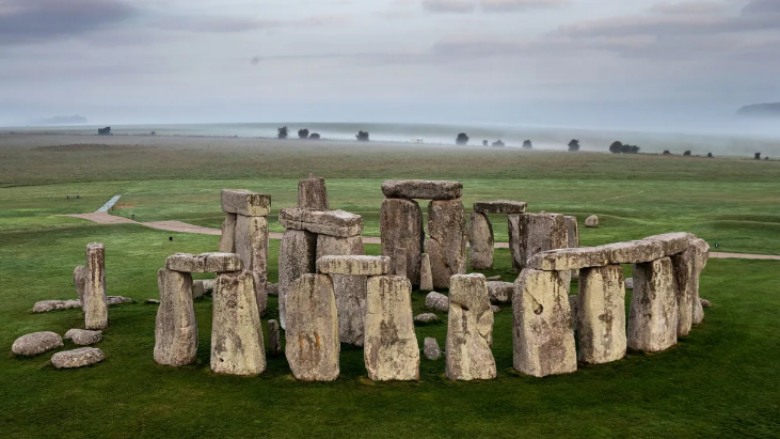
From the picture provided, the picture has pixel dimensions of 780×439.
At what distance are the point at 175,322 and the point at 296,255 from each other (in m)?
3.60

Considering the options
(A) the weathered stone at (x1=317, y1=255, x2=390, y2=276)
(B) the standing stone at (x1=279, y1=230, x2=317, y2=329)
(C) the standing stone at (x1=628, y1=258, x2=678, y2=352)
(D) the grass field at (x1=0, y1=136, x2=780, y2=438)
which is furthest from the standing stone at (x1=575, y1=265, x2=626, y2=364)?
(B) the standing stone at (x1=279, y1=230, x2=317, y2=329)

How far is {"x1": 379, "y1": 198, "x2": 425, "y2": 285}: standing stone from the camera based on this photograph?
72.0 ft

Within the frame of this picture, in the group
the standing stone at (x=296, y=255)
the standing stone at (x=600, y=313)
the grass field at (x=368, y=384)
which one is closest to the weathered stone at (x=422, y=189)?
the grass field at (x=368, y=384)

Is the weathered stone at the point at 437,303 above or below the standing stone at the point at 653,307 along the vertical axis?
below

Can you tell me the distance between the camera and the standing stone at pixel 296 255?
17.4m

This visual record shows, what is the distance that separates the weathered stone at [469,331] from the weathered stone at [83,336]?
769 cm

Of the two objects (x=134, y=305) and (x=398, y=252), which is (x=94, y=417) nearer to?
(x=134, y=305)

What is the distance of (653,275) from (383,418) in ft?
21.1

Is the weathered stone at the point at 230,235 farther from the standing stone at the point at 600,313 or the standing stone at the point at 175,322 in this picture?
the standing stone at the point at 600,313

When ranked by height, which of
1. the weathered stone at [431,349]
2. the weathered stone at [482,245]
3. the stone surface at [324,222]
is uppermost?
the stone surface at [324,222]

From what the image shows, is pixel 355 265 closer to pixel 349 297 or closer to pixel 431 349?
pixel 431 349

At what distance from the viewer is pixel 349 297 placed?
16.6 m

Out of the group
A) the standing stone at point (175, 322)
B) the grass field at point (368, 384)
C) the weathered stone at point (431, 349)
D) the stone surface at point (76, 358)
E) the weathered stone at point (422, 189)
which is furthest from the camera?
the weathered stone at point (422, 189)

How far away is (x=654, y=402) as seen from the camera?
13047 millimetres
